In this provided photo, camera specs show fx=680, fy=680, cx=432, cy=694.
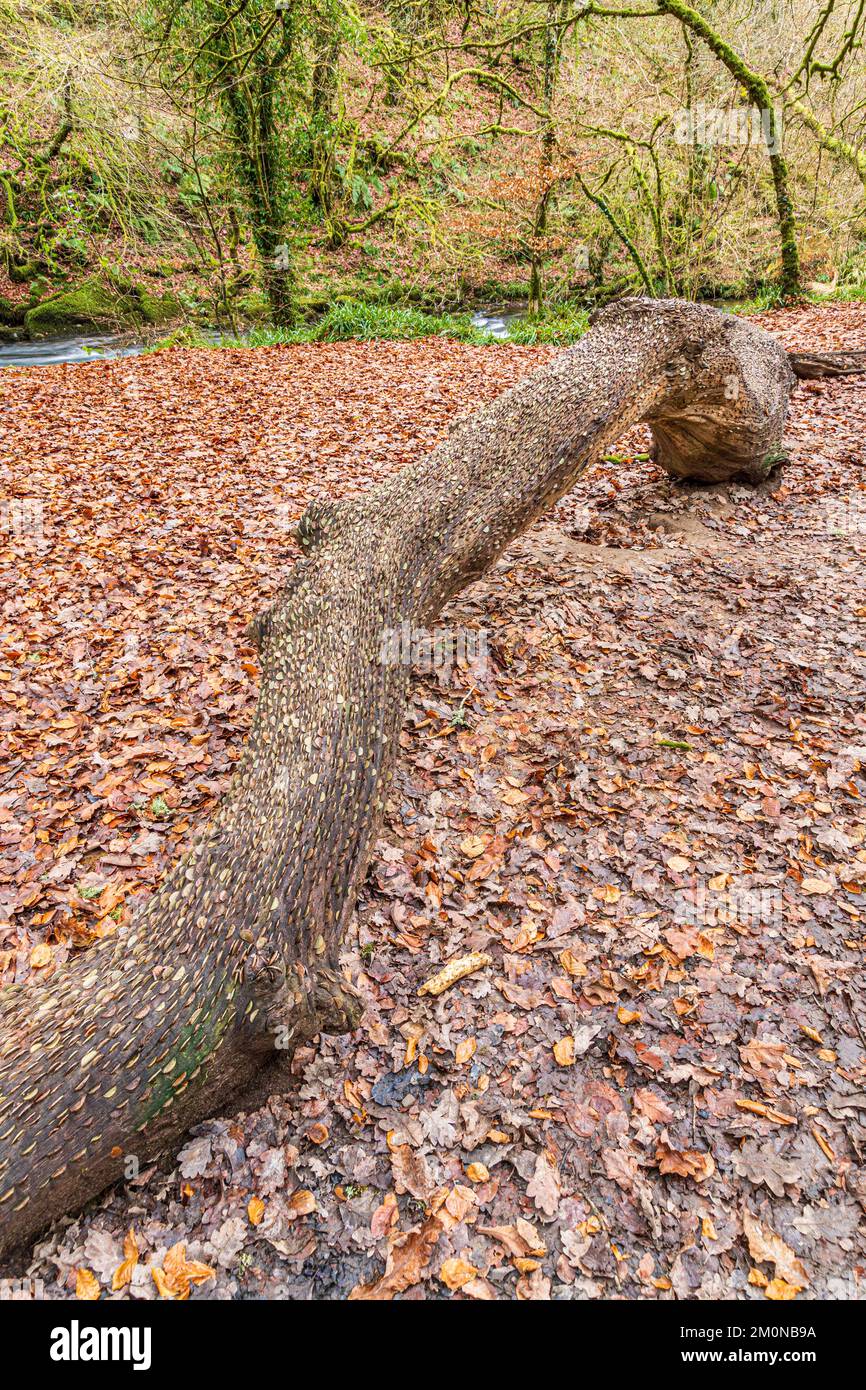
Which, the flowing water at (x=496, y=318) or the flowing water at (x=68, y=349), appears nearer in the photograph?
the flowing water at (x=68, y=349)

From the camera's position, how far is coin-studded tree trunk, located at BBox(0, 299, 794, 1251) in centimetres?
206

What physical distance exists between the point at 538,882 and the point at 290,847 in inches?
45.9

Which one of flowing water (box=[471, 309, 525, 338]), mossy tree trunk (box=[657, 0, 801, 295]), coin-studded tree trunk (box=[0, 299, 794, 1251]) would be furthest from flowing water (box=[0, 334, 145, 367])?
coin-studded tree trunk (box=[0, 299, 794, 1251])

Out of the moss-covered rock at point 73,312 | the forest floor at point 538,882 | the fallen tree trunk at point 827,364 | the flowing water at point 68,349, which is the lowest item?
the forest floor at point 538,882

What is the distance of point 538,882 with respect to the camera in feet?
10.1

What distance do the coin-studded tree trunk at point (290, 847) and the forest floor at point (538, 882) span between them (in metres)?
0.30

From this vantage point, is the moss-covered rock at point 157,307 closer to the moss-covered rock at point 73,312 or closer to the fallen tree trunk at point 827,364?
the moss-covered rock at point 73,312

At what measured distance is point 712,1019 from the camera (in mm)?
2559

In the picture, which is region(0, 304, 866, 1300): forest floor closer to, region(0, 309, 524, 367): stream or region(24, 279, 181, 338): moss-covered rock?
region(0, 309, 524, 367): stream

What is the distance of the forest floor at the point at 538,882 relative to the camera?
2.08 metres

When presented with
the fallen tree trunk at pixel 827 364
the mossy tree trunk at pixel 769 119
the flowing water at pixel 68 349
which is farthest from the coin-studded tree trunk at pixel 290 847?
the flowing water at pixel 68 349

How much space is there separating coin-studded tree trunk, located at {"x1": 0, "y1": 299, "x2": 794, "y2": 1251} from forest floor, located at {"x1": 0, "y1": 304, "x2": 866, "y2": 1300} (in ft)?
0.98

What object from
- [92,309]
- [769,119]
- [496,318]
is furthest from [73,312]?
[769,119]

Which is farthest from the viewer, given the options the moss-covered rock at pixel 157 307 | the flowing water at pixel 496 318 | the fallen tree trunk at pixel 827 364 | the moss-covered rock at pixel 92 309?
the flowing water at pixel 496 318
